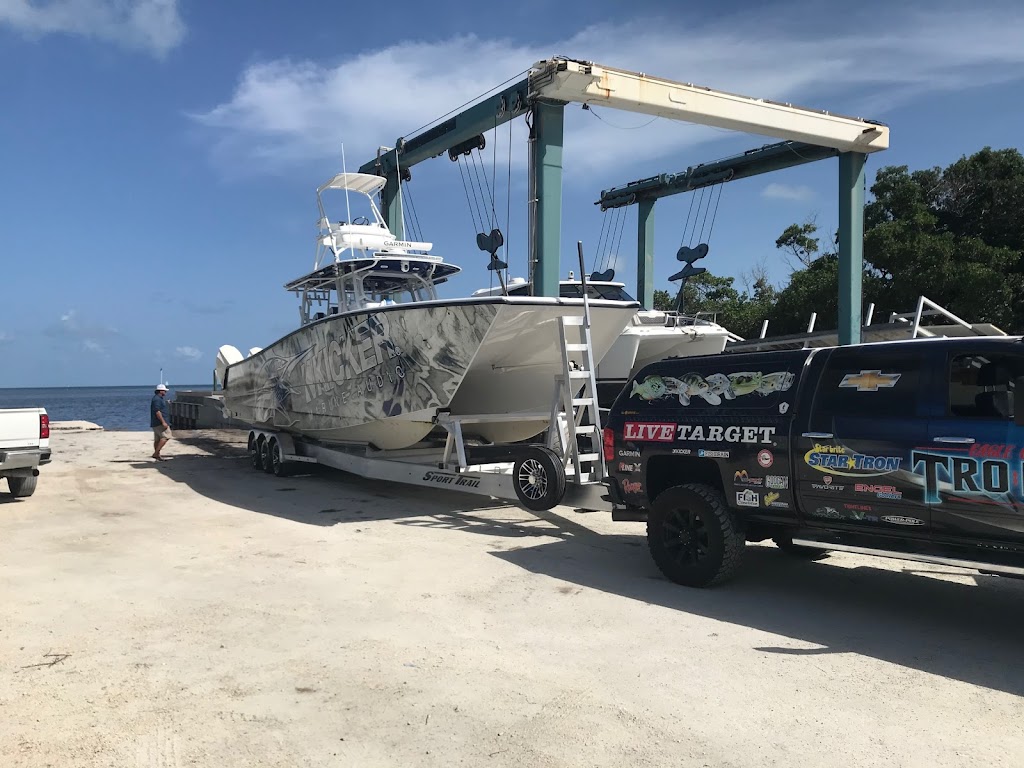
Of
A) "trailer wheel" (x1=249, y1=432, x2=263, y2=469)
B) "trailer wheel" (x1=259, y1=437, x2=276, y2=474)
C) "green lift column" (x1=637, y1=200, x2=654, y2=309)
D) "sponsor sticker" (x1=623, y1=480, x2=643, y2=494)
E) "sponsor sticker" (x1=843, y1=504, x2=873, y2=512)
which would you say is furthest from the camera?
"green lift column" (x1=637, y1=200, x2=654, y2=309)

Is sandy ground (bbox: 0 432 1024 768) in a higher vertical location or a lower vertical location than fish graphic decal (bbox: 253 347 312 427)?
lower

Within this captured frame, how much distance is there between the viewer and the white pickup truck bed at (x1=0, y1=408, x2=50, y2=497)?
35.3 feet

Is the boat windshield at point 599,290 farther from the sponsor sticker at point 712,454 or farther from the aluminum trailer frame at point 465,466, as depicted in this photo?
the sponsor sticker at point 712,454

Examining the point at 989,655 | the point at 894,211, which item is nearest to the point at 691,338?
the point at 989,655

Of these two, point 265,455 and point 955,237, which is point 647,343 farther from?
point 955,237

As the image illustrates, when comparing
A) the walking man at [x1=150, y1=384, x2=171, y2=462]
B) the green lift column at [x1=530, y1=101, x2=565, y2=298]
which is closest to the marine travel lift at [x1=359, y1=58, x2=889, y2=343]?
the green lift column at [x1=530, y1=101, x2=565, y2=298]

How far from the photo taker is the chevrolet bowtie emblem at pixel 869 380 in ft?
18.4

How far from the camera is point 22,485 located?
1130cm

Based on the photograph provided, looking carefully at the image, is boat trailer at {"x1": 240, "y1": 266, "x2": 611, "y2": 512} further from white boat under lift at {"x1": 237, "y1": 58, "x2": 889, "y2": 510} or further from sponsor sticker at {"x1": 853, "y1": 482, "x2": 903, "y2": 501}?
sponsor sticker at {"x1": 853, "y1": 482, "x2": 903, "y2": 501}

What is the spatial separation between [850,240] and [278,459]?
1636 centimetres

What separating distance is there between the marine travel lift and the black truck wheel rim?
9028 mm

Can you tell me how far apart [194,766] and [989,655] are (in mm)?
4577

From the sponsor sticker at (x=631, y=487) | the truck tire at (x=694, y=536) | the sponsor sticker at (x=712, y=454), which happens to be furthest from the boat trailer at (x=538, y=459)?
the sponsor sticker at (x=712, y=454)

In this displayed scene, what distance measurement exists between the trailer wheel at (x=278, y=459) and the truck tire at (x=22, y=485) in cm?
374
